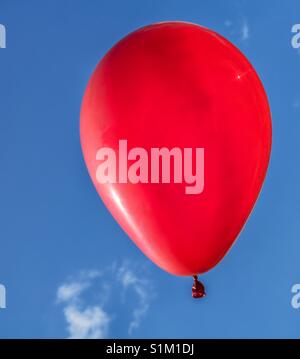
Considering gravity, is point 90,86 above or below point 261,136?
above

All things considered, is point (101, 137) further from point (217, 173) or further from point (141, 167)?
point (217, 173)

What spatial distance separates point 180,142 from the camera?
4422 millimetres

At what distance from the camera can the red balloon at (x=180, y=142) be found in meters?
4.45

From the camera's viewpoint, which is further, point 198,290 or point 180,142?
point 198,290

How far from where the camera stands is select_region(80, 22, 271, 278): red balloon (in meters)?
4.45

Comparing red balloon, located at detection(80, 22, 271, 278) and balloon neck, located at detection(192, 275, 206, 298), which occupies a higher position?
red balloon, located at detection(80, 22, 271, 278)

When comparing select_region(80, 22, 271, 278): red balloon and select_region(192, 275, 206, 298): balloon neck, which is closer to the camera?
select_region(80, 22, 271, 278): red balloon

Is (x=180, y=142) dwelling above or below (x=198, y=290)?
→ above

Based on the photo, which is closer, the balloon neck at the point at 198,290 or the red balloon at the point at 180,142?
the red balloon at the point at 180,142

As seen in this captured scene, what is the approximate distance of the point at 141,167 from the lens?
14.8 ft

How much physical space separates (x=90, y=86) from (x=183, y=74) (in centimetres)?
90

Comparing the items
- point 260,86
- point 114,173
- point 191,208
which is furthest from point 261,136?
point 114,173

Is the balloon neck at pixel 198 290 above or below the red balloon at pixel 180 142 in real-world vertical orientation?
below

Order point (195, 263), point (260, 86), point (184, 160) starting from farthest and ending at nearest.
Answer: point (260, 86) → point (195, 263) → point (184, 160)
